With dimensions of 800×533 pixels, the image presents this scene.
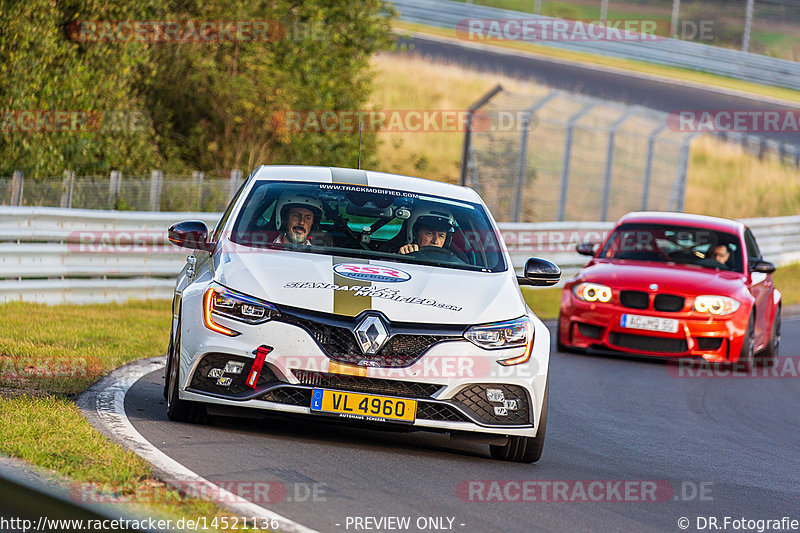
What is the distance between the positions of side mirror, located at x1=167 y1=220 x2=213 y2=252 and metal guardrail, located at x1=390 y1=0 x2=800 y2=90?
3527 centimetres

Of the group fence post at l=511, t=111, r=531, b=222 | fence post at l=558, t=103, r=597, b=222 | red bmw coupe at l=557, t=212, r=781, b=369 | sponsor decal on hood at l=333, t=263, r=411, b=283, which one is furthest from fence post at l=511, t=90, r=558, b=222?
sponsor decal on hood at l=333, t=263, r=411, b=283

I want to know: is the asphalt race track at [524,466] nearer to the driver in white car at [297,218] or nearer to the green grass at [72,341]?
the green grass at [72,341]

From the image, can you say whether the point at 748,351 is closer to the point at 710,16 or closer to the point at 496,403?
the point at 496,403

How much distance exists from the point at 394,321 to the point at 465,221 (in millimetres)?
1665

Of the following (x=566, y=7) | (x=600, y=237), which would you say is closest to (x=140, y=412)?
(x=600, y=237)

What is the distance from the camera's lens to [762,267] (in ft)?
45.4

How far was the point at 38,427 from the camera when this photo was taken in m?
6.84

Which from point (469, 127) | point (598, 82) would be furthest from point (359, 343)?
point (598, 82)

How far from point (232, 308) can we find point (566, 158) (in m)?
16.6

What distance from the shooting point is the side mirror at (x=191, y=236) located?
26.1 feet

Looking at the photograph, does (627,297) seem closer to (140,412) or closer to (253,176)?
(253,176)

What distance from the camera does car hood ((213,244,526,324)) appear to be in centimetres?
698

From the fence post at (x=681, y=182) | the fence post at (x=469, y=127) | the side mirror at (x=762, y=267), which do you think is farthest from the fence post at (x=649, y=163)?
the side mirror at (x=762, y=267)

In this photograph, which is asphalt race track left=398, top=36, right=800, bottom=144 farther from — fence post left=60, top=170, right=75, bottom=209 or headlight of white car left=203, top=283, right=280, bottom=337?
headlight of white car left=203, top=283, right=280, bottom=337
